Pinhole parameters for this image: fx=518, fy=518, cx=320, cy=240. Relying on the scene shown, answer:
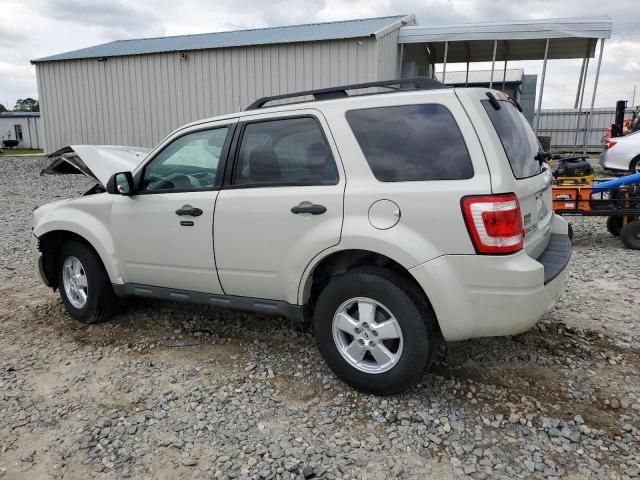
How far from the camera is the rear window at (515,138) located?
3.06m

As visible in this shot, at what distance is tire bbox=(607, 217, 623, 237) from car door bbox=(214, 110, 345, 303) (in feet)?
20.2

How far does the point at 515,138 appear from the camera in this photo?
3266 mm

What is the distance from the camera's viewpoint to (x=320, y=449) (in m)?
2.83

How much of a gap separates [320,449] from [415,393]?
820mm

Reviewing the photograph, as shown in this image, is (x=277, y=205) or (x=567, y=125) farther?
(x=567, y=125)

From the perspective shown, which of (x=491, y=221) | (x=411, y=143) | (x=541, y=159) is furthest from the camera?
(x=541, y=159)

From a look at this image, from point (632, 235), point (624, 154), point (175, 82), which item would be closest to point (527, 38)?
point (624, 154)

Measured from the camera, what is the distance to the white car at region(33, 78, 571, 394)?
2891 millimetres

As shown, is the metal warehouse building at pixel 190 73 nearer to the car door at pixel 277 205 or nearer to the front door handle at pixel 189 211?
the car door at pixel 277 205

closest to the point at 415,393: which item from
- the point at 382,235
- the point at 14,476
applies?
the point at 382,235

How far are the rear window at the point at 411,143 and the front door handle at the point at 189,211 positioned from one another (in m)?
1.31

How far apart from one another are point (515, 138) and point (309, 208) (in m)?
1.37

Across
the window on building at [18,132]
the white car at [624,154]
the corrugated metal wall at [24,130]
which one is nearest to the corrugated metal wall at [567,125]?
the white car at [624,154]

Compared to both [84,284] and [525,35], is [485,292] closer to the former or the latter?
[84,284]
